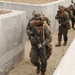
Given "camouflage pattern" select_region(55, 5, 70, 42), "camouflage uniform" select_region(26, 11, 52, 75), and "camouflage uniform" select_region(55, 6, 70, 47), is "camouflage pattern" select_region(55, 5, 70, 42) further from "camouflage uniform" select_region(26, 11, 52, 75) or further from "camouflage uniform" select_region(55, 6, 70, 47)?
"camouflage uniform" select_region(26, 11, 52, 75)

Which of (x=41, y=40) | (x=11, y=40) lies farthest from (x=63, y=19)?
(x=41, y=40)

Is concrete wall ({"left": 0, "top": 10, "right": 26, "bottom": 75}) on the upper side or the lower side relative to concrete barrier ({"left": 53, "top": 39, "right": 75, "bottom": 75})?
lower

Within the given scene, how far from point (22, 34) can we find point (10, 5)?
12.0ft

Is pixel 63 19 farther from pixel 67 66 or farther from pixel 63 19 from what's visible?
pixel 67 66

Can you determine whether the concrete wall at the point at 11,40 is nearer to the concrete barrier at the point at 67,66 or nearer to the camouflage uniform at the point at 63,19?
the camouflage uniform at the point at 63,19

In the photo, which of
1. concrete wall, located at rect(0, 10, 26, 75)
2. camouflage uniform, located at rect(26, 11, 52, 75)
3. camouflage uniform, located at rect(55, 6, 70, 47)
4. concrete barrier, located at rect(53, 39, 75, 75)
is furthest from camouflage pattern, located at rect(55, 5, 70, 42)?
concrete barrier, located at rect(53, 39, 75, 75)

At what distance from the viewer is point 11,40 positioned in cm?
695

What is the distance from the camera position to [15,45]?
730cm

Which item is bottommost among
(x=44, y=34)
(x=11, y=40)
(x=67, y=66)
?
(x=11, y=40)

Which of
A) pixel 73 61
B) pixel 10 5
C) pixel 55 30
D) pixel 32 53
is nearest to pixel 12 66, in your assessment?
pixel 32 53

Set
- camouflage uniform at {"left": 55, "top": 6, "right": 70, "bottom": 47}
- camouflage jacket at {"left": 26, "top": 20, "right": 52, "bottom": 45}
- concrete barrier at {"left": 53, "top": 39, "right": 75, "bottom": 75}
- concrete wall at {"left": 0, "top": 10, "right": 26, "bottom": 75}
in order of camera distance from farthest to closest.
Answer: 1. camouflage uniform at {"left": 55, "top": 6, "right": 70, "bottom": 47}
2. concrete wall at {"left": 0, "top": 10, "right": 26, "bottom": 75}
3. camouflage jacket at {"left": 26, "top": 20, "right": 52, "bottom": 45}
4. concrete barrier at {"left": 53, "top": 39, "right": 75, "bottom": 75}

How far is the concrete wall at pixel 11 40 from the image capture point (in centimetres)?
641

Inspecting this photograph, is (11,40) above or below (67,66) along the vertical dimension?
below

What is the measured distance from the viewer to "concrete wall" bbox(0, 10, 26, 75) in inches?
252
